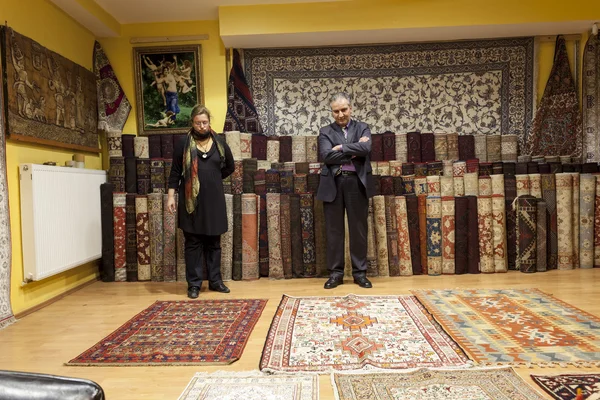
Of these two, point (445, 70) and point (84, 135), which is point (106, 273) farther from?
point (445, 70)

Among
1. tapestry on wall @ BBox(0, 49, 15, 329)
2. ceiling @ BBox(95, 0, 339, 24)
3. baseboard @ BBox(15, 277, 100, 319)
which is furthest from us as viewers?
ceiling @ BBox(95, 0, 339, 24)

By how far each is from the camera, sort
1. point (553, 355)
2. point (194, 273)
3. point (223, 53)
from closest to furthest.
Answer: point (553, 355)
point (194, 273)
point (223, 53)

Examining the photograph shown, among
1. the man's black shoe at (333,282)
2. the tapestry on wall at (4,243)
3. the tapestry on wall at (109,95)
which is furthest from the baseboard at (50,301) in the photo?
the man's black shoe at (333,282)

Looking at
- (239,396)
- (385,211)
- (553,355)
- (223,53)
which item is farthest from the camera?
(223,53)

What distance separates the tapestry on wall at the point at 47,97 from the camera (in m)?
3.30

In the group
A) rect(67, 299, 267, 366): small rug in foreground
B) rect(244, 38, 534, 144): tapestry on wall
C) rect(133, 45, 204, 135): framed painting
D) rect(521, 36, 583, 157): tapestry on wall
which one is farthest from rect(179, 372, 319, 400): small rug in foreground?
rect(521, 36, 583, 157): tapestry on wall

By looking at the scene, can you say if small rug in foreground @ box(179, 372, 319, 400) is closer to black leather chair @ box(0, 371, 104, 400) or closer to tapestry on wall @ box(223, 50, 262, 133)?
black leather chair @ box(0, 371, 104, 400)

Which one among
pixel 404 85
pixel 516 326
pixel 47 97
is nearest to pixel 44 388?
pixel 516 326

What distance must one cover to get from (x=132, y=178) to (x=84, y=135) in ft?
2.00

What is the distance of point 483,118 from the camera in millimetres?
4891

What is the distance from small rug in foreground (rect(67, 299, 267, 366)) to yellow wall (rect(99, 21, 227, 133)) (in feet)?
7.64

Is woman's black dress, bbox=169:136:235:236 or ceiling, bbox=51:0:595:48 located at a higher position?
ceiling, bbox=51:0:595:48

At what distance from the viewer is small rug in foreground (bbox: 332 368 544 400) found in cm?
183

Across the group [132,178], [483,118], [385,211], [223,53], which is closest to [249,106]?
[223,53]
